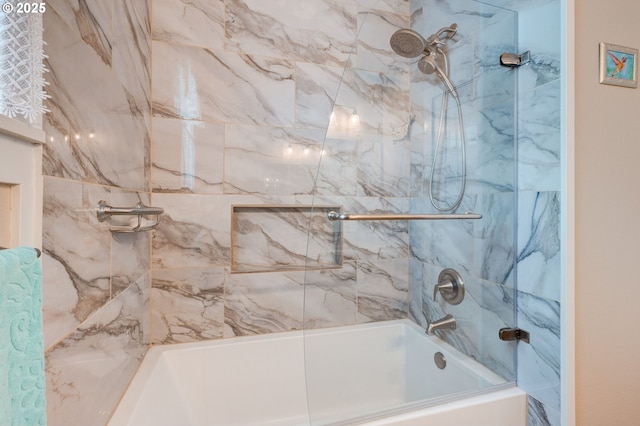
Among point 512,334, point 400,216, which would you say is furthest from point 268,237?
point 512,334

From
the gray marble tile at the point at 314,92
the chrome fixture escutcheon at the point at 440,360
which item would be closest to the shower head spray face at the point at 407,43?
the gray marble tile at the point at 314,92

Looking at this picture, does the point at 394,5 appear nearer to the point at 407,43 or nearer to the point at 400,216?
the point at 407,43

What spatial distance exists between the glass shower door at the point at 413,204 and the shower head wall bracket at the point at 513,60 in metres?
0.03

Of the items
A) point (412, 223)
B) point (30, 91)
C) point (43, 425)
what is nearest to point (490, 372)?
point (412, 223)

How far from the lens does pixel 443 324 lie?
132cm

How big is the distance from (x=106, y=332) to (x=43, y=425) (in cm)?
56

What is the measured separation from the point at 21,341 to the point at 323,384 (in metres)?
0.95

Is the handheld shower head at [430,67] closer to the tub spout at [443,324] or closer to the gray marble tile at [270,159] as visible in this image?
the gray marble tile at [270,159]

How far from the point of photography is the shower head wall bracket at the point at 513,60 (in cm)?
120

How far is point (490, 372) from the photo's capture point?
1.24m
